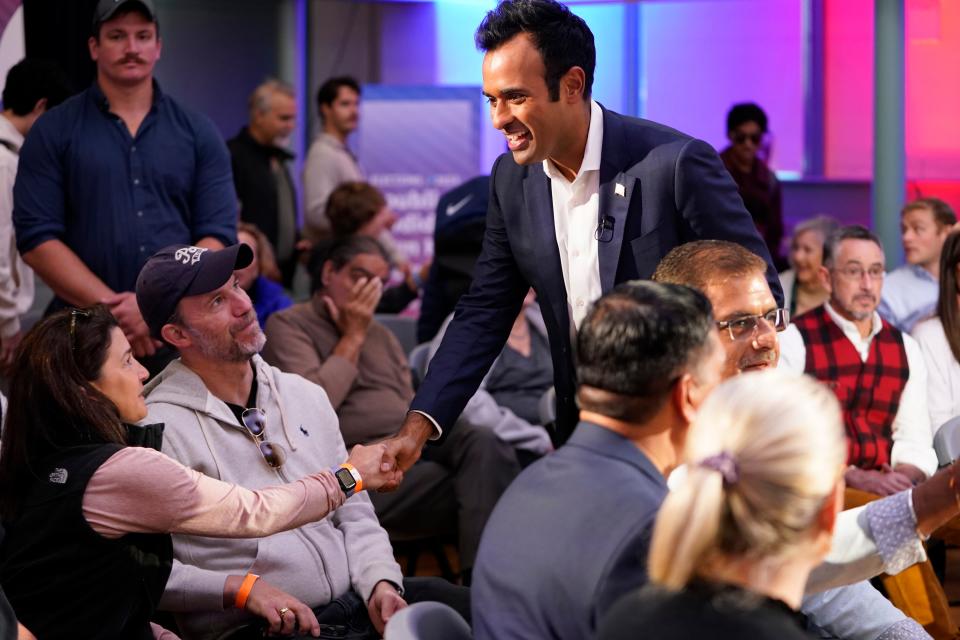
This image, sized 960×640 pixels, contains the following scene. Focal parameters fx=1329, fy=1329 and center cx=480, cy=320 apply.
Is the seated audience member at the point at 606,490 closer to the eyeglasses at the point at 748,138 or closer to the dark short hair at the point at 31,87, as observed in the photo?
the dark short hair at the point at 31,87

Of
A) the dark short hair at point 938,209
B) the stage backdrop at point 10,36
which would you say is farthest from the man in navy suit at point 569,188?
the dark short hair at point 938,209

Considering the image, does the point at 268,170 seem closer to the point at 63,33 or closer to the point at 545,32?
the point at 63,33

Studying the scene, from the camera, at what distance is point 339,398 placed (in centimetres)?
446

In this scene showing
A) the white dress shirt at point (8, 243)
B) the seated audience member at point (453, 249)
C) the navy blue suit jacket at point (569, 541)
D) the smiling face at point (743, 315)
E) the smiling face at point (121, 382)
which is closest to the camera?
the navy blue suit jacket at point (569, 541)

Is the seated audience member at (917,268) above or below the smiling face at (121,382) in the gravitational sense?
above

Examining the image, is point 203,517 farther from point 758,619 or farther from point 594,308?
point 758,619

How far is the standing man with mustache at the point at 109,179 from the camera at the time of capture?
13.0 feet

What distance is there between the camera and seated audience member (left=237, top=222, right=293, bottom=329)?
16.7ft

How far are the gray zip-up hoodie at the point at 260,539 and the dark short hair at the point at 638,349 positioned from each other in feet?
4.55

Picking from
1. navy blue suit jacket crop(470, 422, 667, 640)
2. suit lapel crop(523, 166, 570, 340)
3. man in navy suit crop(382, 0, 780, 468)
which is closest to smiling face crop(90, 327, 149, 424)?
man in navy suit crop(382, 0, 780, 468)

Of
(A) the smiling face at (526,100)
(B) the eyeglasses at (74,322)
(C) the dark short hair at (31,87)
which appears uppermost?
(C) the dark short hair at (31,87)

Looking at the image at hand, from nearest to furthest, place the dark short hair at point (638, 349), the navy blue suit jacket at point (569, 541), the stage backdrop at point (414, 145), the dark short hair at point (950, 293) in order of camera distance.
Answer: the navy blue suit jacket at point (569, 541)
the dark short hair at point (638, 349)
the dark short hair at point (950, 293)
the stage backdrop at point (414, 145)

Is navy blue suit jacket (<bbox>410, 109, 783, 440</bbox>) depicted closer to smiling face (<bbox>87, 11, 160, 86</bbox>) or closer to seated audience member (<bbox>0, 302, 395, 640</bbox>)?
seated audience member (<bbox>0, 302, 395, 640</bbox>)

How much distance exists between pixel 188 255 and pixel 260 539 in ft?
2.29
